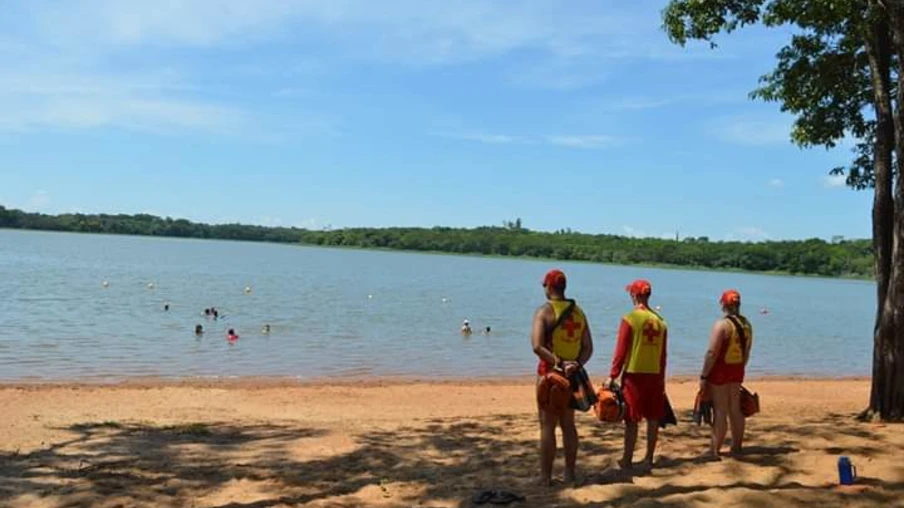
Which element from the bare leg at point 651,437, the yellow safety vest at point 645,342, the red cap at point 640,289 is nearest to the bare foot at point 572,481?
the bare leg at point 651,437

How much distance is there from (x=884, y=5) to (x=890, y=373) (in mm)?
3942

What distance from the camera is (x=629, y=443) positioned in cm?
667

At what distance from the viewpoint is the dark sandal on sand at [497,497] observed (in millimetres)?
5844

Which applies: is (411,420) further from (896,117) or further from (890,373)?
(896,117)

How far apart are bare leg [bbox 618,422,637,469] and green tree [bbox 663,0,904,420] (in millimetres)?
3764

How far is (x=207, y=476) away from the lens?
6.97 m

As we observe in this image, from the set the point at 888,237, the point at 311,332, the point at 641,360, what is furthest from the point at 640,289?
the point at 311,332

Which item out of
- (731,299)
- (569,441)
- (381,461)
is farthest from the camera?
(381,461)

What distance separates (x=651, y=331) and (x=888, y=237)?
440 centimetres

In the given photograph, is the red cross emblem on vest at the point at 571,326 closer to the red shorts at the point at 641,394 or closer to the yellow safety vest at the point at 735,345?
the red shorts at the point at 641,394

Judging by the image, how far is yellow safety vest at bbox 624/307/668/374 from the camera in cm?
638

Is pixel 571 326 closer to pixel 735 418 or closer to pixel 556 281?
pixel 556 281

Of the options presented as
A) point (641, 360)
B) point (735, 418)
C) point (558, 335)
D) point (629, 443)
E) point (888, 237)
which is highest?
point (888, 237)

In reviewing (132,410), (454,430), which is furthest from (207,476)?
(132,410)
